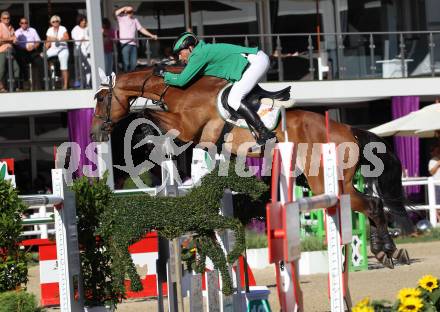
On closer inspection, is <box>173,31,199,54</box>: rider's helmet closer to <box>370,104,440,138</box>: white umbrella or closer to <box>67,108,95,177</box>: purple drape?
<box>370,104,440,138</box>: white umbrella

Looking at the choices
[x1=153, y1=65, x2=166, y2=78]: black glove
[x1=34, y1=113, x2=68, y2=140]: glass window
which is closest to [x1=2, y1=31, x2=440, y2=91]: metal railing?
[x1=34, y1=113, x2=68, y2=140]: glass window

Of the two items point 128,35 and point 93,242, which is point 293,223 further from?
point 128,35

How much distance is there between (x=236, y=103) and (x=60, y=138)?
38.9 ft

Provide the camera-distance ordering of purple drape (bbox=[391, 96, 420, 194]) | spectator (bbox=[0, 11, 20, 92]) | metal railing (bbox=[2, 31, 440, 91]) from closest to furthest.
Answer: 1. spectator (bbox=[0, 11, 20, 92])
2. metal railing (bbox=[2, 31, 440, 91])
3. purple drape (bbox=[391, 96, 420, 194])

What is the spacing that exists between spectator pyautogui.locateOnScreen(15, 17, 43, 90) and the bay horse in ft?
28.4

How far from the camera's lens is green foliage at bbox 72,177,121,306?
7137 millimetres

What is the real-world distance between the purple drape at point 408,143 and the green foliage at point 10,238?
13.5 meters

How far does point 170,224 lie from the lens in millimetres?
6520

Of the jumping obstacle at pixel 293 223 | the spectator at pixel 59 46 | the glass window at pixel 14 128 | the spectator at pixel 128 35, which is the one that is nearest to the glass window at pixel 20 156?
the glass window at pixel 14 128

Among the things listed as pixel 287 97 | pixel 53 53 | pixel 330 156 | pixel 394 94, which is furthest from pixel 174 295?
pixel 394 94

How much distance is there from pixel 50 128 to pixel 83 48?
9.10 feet

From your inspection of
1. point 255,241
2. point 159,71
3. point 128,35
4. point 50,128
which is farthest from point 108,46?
point 159,71

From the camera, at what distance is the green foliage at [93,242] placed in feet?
23.4

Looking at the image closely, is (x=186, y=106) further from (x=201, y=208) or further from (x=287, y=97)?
(x=201, y=208)
